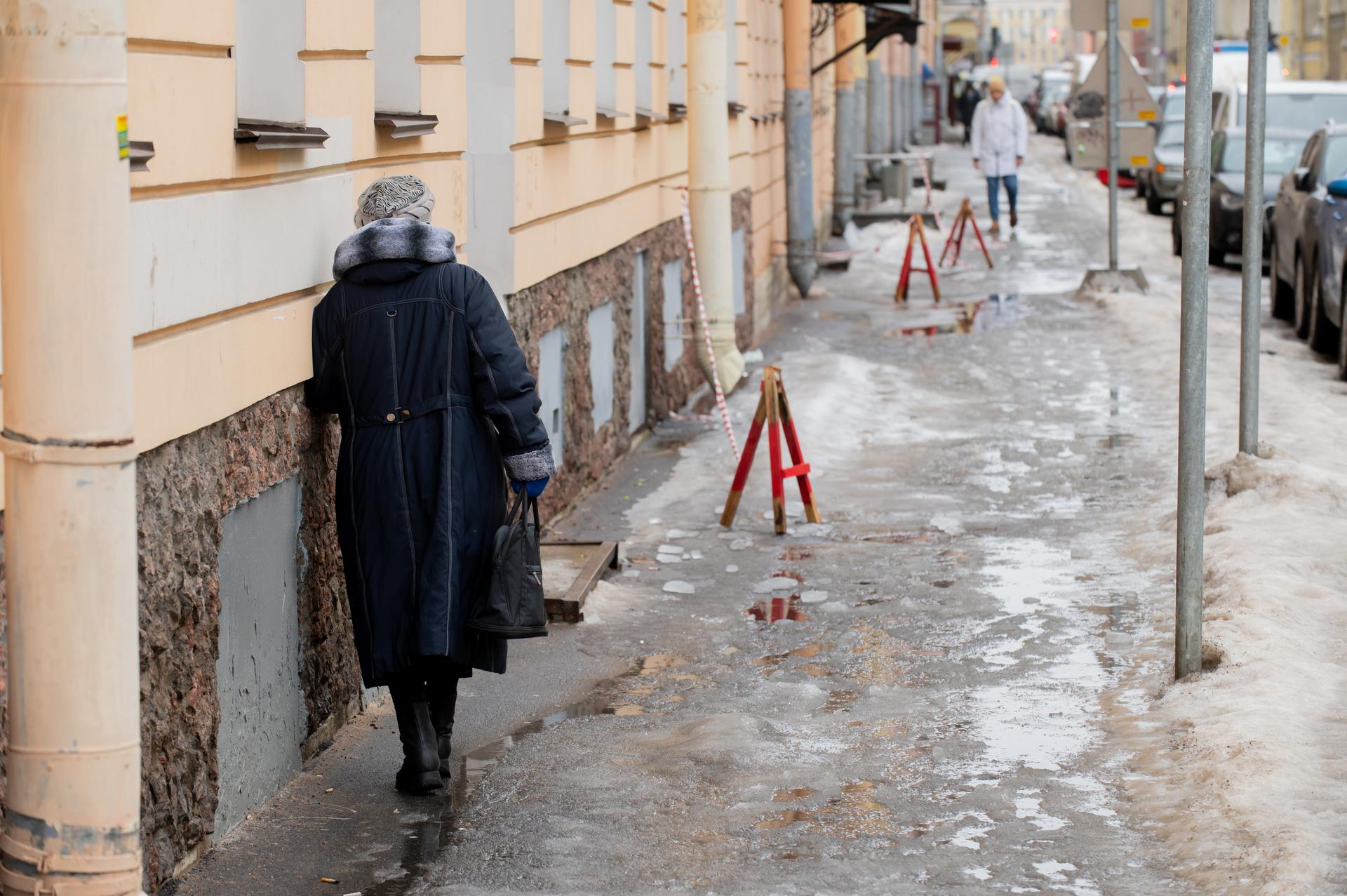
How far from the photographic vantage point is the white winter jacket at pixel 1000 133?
24.2 metres

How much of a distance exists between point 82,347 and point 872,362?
1143cm

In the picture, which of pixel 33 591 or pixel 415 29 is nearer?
Result: pixel 33 591

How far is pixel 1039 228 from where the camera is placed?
26391mm

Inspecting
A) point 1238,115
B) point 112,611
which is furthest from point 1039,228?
point 112,611

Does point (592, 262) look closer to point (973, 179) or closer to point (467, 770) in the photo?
point (467, 770)

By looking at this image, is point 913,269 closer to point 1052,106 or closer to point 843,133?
point 843,133

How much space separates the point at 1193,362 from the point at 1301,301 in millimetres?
9877

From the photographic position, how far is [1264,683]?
18.0 ft

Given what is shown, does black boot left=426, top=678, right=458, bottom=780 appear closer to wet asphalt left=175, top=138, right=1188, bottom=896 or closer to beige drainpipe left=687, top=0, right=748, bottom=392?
wet asphalt left=175, top=138, right=1188, bottom=896

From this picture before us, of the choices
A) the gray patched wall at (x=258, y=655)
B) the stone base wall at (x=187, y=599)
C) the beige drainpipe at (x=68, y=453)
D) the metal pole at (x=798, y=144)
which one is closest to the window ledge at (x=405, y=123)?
the stone base wall at (x=187, y=599)

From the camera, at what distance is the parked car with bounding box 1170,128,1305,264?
19.8 m

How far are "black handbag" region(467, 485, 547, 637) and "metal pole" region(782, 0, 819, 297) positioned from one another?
14367 millimetres

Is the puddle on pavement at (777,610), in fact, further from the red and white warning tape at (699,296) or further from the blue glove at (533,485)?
the red and white warning tape at (699,296)

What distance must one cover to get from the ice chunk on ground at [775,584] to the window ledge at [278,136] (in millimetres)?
2843
